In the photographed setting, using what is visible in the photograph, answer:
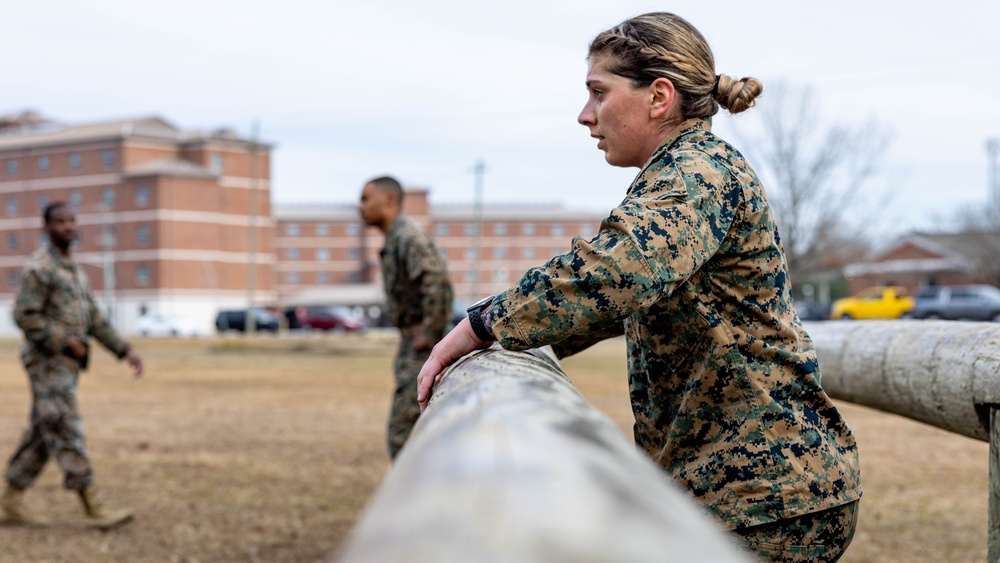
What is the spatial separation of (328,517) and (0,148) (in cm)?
8700

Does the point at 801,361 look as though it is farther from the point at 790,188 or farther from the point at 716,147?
the point at 790,188

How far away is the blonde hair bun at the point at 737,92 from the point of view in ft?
8.24

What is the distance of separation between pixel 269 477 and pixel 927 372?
681 cm

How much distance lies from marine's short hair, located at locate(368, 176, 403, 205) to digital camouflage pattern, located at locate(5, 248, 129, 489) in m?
2.23

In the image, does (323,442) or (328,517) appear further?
(323,442)

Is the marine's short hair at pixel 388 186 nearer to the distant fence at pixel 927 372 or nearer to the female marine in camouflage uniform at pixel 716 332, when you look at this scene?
the distant fence at pixel 927 372

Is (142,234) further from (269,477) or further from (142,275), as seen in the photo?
(269,477)

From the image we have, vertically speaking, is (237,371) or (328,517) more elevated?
(328,517)

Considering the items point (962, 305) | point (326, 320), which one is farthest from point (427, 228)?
point (962, 305)

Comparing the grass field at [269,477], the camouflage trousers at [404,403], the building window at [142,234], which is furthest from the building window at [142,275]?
the camouflage trousers at [404,403]

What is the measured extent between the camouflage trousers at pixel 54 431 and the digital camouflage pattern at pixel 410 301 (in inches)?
85.1

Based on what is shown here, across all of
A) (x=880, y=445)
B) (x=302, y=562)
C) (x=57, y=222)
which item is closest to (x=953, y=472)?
(x=880, y=445)

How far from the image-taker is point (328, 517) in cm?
776

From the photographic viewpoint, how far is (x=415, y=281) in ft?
23.7
